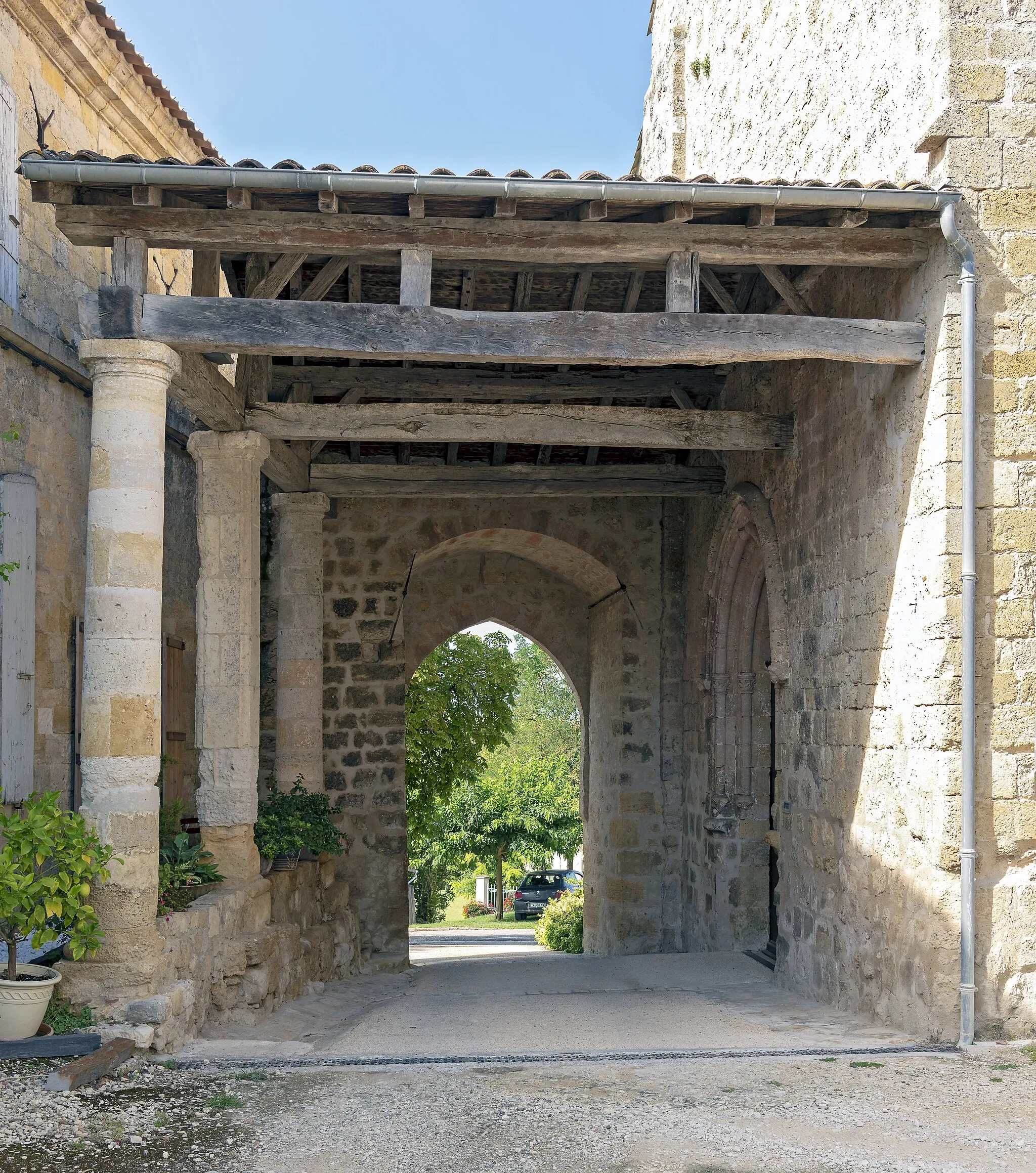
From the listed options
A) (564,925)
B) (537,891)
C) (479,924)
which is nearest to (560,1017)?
(564,925)

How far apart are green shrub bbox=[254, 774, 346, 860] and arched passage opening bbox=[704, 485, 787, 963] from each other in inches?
116

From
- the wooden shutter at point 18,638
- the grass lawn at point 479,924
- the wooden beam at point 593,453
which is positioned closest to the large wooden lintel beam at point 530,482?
the wooden beam at point 593,453

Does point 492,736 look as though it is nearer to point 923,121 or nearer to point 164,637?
point 164,637

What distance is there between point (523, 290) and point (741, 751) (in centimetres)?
419

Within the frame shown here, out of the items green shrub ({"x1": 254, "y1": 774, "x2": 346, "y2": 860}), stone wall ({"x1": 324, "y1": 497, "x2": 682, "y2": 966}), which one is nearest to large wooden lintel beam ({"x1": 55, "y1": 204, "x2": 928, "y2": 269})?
green shrub ({"x1": 254, "y1": 774, "x2": 346, "y2": 860})

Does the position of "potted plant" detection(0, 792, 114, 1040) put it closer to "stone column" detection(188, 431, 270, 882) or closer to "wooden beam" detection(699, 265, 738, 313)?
"stone column" detection(188, 431, 270, 882)

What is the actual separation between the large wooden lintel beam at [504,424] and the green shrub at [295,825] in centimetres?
237

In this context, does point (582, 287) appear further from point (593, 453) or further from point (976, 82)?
point (593, 453)

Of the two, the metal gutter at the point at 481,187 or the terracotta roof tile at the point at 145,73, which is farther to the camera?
the terracotta roof tile at the point at 145,73

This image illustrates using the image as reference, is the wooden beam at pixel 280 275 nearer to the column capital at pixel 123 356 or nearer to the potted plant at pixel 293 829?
the column capital at pixel 123 356

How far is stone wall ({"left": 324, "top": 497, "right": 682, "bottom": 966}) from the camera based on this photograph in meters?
10.6

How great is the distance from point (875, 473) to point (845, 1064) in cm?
277

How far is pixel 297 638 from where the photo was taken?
9164 millimetres

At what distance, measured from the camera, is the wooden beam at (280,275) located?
5.87m
